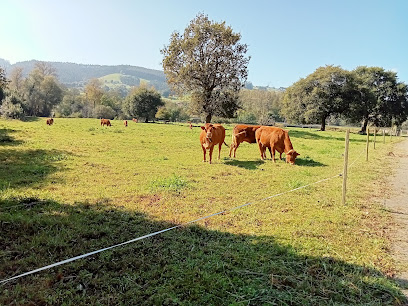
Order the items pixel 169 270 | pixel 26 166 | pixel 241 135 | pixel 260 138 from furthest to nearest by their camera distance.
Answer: pixel 241 135, pixel 260 138, pixel 26 166, pixel 169 270

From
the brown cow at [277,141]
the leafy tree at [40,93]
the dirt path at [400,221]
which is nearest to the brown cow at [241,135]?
the brown cow at [277,141]

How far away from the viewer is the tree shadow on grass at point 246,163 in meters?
11.0

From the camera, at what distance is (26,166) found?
9133mm

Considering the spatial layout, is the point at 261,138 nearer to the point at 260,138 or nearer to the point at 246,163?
the point at 260,138

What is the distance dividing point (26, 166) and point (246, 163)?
27.4 ft

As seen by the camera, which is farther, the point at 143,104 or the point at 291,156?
the point at 143,104

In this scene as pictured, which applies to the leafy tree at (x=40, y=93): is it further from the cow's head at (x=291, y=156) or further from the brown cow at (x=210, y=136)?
the cow's head at (x=291, y=156)

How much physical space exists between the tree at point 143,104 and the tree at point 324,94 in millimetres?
35242

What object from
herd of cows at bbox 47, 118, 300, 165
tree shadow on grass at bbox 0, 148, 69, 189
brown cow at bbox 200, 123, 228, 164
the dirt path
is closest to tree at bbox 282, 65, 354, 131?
herd of cows at bbox 47, 118, 300, 165

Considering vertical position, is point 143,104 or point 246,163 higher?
point 143,104

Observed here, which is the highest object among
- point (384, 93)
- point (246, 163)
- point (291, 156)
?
point (384, 93)

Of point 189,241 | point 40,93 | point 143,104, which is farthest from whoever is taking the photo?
point 40,93

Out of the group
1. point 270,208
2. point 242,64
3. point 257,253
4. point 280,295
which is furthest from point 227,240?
point 242,64

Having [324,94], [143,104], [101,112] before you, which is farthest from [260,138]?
[101,112]
